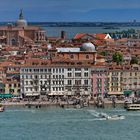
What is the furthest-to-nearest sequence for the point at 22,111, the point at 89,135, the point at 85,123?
the point at 22,111 < the point at 85,123 < the point at 89,135

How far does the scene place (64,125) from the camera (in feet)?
72.2

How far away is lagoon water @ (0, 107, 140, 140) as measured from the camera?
66.7ft

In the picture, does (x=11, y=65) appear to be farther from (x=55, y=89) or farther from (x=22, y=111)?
(x=22, y=111)

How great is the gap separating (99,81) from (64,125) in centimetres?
647

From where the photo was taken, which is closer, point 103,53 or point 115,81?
point 115,81

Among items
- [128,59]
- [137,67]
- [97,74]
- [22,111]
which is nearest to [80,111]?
[22,111]

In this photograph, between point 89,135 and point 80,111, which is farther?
point 80,111

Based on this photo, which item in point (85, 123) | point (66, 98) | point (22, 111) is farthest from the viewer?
point (66, 98)

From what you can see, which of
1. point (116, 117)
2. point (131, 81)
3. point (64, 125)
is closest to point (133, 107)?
point (116, 117)

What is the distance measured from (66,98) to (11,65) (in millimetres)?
2830

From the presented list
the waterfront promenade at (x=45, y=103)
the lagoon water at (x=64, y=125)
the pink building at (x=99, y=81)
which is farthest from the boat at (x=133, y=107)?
the pink building at (x=99, y=81)

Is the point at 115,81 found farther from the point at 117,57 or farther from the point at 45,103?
the point at 117,57

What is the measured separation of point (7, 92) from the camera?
27922 millimetres

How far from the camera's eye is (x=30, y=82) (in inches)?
1093
